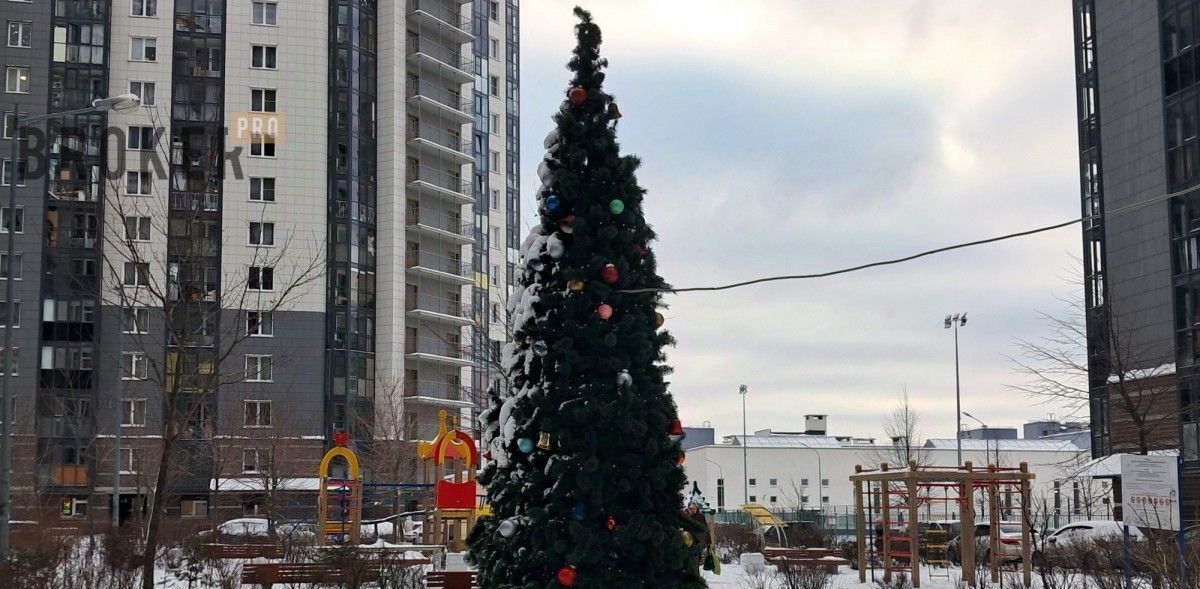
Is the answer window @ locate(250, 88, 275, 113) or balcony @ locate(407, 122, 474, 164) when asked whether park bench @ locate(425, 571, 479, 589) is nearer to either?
window @ locate(250, 88, 275, 113)

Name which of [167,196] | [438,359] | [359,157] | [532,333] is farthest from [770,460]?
[532,333]

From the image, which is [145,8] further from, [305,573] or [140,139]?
[305,573]

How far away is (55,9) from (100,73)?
15.9ft

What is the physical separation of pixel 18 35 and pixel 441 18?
26.0m

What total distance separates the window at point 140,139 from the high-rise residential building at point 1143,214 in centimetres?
5021

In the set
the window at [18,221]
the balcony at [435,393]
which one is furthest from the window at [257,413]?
the window at [18,221]

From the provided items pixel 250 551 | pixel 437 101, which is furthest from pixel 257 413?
pixel 250 551

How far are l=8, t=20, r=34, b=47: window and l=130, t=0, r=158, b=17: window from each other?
19.7ft

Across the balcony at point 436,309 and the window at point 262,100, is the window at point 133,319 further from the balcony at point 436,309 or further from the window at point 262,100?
the balcony at point 436,309

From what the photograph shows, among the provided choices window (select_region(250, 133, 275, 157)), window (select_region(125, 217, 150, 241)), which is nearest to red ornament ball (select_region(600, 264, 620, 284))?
window (select_region(125, 217, 150, 241))

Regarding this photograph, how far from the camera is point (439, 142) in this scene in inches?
3406

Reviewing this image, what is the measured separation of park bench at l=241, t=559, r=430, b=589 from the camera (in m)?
18.4

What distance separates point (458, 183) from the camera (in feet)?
291

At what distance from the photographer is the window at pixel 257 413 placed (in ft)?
235
